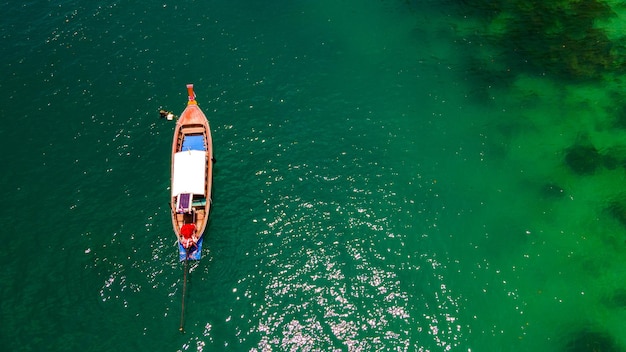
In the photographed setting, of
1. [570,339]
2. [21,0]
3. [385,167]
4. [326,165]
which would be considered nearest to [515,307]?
[570,339]

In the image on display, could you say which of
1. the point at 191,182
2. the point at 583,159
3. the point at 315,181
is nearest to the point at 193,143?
the point at 191,182

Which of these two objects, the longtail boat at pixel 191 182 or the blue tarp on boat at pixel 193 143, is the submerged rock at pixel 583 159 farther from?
the blue tarp on boat at pixel 193 143

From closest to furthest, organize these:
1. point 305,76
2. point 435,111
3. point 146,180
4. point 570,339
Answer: point 570,339 < point 146,180 < point 435,111 < point 305,76

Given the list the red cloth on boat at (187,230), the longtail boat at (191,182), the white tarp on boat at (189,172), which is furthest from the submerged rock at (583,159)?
the red cloth on boat at (187,230)

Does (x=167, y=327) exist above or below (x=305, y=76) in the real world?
below

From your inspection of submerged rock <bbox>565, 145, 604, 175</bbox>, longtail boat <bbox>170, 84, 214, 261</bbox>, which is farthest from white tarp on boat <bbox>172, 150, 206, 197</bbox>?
submerged rock <bbox>565, 145, 604, 175</bbox>

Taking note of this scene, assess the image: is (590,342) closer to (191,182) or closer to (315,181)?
(315,181)

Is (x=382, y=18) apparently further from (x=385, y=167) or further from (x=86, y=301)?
(x=86, y=301)
